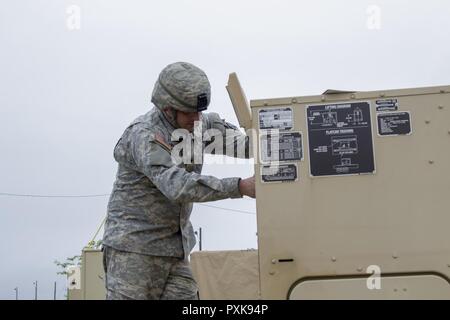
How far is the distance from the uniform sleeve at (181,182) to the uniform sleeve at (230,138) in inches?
25.2

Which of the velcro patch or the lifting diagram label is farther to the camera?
the velcro patch

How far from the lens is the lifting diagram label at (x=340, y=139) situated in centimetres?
326

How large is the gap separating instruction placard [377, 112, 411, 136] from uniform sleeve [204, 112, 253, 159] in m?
0.92

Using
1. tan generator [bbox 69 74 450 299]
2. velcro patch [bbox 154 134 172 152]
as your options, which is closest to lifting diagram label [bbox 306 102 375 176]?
tan generator [bbox 69 74 450 299]

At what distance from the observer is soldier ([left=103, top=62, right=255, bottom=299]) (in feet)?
11.5

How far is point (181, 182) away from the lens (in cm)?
332

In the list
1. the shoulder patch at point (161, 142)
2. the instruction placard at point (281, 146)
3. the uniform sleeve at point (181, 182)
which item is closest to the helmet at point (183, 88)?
the shoulder patch at point (161, 142)

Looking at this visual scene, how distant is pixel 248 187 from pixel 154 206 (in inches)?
23.3

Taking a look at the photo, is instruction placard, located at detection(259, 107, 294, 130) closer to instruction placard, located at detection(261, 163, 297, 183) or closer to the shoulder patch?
instruction placard, located at detection(261, 163, 297, 183)

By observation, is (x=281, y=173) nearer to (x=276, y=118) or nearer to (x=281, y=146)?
(x=281, y=146)

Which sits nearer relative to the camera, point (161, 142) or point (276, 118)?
point (276, 118)

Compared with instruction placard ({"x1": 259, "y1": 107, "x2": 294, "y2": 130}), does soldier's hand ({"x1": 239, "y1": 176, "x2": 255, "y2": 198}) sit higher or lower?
lower

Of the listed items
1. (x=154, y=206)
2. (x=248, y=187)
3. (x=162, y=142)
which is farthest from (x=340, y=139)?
(x=154, y=206)

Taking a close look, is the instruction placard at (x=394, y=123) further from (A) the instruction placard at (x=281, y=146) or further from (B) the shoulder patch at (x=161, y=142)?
(B) the shoulder patch at (x=161, y=142)
